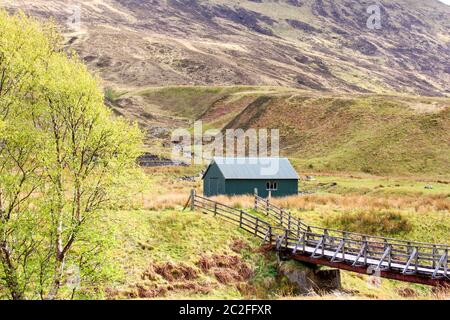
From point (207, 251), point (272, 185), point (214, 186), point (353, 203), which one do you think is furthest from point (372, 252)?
point (214, 186)

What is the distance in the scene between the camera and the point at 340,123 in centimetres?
10850

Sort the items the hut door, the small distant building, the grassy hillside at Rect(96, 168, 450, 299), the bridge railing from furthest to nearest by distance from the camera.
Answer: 1. the hut door
2. the small distant building
3. the grassy hillside at Rect(96, 168, 450, 299)
4. the bridge railing

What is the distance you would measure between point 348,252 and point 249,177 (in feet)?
72.4

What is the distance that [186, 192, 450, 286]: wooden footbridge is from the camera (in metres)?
25.0

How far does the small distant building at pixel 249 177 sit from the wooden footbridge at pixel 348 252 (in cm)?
1121

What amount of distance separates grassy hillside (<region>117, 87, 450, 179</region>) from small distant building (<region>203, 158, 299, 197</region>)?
100 feet

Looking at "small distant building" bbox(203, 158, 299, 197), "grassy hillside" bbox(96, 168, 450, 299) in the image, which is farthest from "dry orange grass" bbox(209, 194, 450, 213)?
"small distant building" bbox(203, 158, 299, 197)

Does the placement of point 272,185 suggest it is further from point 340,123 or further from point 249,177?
point 340,123

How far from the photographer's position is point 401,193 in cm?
5447

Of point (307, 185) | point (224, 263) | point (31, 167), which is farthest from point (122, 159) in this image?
point (307, 185)

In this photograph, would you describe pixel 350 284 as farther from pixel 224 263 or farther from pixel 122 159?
pixel 122 159

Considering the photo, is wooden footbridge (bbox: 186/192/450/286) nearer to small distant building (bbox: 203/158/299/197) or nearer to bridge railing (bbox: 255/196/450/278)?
bridge railing (bbox: 255/196/450/278)

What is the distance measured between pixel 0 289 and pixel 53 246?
386 cm

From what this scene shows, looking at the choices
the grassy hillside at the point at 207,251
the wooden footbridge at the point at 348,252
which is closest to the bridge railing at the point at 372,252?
→ the wooden footbridge at the point at 348,252
